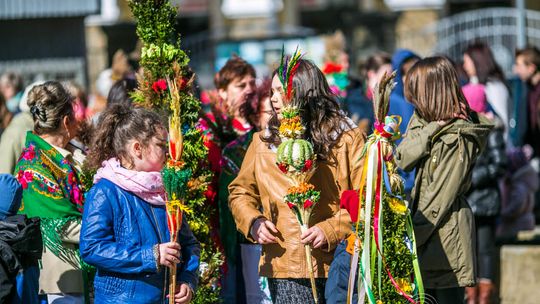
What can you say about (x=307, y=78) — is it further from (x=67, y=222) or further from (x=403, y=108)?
(x=403, y=108)

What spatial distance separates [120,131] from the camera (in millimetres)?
5621

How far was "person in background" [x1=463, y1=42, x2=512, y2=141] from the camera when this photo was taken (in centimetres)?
943

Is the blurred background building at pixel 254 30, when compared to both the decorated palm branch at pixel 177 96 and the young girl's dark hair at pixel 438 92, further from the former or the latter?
the young girl's dark hair at pixel 438 92

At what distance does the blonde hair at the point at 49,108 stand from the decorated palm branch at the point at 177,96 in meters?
0.42

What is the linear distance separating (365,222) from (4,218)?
192 centimetres

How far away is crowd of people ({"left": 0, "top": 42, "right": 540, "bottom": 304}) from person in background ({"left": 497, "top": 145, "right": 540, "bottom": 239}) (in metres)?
2.06

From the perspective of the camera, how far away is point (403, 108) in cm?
816

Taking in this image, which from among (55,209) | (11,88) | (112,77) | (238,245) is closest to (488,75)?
(112,77)

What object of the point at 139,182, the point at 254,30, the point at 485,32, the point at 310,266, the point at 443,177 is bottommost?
the point at 310,266

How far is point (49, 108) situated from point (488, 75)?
451cm

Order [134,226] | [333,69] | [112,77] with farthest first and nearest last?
[333,69] → [112,77] → [134,226]

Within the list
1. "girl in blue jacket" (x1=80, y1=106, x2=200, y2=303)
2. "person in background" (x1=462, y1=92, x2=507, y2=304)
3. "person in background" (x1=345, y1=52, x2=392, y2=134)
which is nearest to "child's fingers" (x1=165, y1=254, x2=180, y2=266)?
"girl in blue jacket" (x1=80, y1=106, x2=200, y2=303)

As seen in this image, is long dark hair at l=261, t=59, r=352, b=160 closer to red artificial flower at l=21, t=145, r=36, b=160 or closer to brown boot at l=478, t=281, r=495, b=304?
red artificial flower at l=21, t=145, r=36, b=160

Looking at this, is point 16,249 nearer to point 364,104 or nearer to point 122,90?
point 122,90
